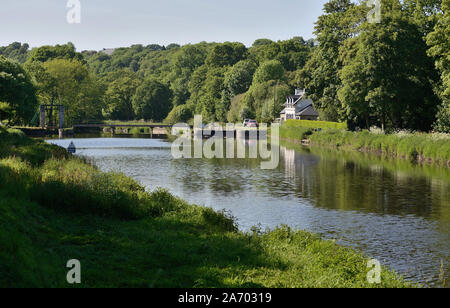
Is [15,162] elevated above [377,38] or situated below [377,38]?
below

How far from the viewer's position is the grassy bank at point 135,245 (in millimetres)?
10438

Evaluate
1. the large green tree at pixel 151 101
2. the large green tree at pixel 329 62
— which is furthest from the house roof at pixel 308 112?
the large green tree at pixel 151 101

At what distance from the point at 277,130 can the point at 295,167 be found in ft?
144

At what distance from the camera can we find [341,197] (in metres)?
28.6

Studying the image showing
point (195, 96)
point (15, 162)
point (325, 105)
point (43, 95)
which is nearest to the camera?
point (15, 162)

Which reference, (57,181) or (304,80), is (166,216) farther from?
(304,80)

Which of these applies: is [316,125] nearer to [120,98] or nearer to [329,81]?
[329,81]

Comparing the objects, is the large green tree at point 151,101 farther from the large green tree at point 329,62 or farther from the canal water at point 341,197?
the canal water at point 341,197

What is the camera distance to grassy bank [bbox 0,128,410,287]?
10.4 meters

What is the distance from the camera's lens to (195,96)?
149375 mm

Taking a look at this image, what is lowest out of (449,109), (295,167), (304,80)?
(295,167)

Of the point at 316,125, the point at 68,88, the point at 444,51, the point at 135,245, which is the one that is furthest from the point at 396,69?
the point at 68,88

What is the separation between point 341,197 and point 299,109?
261 ft

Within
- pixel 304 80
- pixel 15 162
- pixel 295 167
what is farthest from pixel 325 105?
pixel 15 162
